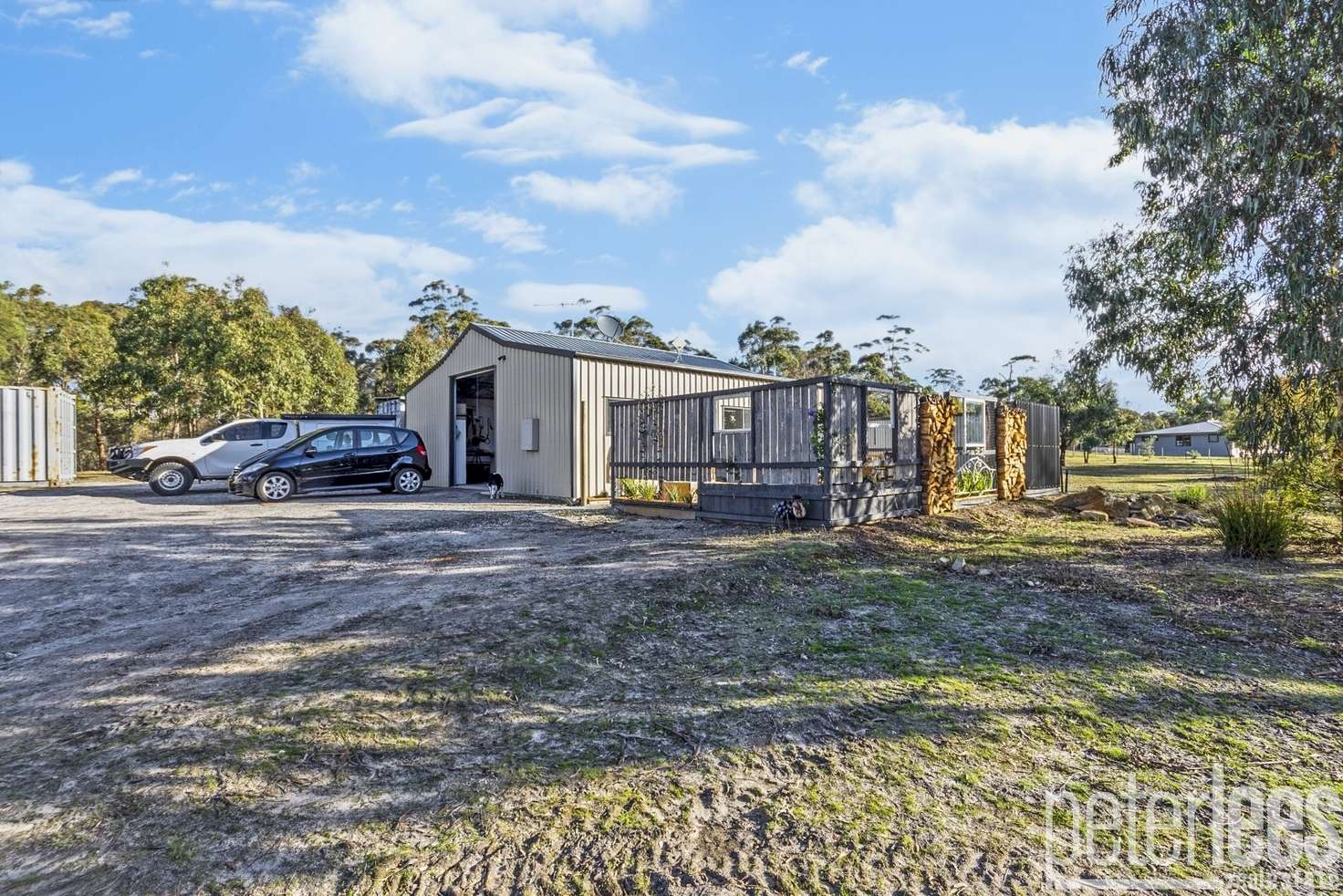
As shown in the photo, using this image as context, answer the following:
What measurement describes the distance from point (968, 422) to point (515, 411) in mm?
8820

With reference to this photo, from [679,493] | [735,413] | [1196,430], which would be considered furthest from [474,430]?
[1196,430]

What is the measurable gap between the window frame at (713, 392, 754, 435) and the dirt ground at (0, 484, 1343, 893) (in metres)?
3.95

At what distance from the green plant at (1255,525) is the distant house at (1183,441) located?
198 feet

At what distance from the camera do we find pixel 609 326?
694 inches

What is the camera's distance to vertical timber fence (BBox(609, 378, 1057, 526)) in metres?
8.50

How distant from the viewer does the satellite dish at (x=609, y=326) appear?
1742 cm

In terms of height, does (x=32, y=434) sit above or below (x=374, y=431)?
above

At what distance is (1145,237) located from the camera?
35.1 ft

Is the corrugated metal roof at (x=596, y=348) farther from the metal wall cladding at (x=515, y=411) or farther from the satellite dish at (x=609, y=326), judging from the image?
the satellite dish at (x=609, y=326)

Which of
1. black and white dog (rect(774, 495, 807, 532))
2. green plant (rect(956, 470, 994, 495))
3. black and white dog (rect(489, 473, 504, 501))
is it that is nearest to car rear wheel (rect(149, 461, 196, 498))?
black and white dog (rect(489, 473, 504, 501))

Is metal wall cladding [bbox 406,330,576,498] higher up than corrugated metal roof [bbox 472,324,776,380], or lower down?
lower down

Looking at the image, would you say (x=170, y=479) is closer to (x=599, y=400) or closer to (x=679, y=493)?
(x=599, y=400)

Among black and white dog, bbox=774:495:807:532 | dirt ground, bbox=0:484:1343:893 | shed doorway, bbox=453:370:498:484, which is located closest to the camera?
dirt ground, bbox=0:484:1343:893

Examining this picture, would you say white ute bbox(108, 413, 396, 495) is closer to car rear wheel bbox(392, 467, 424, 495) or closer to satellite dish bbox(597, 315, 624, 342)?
car rear wheel bbox(392, 467, 424, 495)
